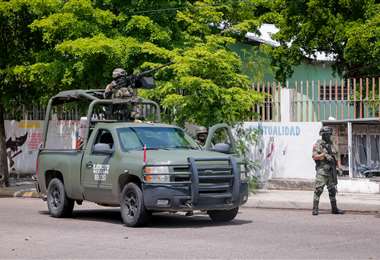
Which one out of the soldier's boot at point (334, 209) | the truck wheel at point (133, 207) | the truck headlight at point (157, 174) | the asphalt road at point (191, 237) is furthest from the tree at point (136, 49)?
the truck headlight at point (157, 174)

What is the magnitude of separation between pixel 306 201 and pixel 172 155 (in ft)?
21.9

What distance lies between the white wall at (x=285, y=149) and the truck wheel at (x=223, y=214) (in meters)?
8.46

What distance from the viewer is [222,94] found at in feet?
67.1

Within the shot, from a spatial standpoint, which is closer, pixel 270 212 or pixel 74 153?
pixel 74 153

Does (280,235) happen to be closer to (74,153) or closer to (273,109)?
(74,153)

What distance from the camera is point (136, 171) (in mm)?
13180

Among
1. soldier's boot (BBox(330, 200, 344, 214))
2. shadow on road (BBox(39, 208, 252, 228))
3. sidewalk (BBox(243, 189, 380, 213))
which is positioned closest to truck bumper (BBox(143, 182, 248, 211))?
shadow on road (BBox(39, 208, 252, 228))

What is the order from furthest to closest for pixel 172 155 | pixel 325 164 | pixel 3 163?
1. pixel 3 163
2. pixel 325 164
3. pixel 172 155

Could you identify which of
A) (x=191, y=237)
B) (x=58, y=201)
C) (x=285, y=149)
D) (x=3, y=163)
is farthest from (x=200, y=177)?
(x=3, y=163)

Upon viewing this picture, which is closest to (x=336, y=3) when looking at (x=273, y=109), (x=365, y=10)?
(x=365, y=10)

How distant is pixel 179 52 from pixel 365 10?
7065 millimetres

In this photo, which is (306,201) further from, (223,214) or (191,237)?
(191,237)

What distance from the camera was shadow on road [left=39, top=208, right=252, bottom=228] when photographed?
1378 centimetres

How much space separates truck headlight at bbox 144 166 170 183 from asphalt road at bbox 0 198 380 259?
0.86 metres
